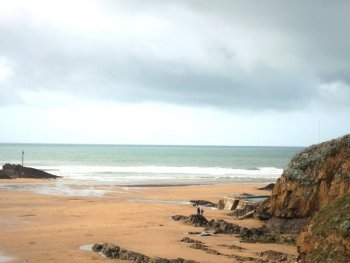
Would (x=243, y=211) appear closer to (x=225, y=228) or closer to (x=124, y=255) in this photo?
(x=225, y=228)

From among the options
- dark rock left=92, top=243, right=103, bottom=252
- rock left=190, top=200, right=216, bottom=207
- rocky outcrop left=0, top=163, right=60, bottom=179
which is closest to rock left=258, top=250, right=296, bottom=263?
dark rock left=92, top=243, right=103, bottom=252

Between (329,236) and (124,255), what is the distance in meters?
6.98

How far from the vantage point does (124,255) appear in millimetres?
12945

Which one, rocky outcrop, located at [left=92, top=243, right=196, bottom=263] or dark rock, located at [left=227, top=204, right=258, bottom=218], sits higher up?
dark rock, located at [left=227, top=204, right=258, bottom=218]

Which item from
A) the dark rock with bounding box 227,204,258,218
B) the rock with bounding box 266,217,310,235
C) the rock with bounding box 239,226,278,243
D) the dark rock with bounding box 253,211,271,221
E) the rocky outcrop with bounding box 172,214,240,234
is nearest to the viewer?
the rock with bounding box 239,226,278,243

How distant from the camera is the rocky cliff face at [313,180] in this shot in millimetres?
17297

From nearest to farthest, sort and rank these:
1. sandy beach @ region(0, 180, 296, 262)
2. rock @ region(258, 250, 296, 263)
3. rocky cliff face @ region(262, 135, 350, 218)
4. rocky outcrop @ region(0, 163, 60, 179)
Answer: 1. rock @ region(258, 250, 296, 263)
2. sandy beach @ region(0, 180, 296, 262)
3. rocky cliff face @ region(262, 135, 350, 218)
4. rocky outcrop @ region(0, 163, 60, 179)

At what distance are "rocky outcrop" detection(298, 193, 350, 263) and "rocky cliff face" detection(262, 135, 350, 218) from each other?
9.08m

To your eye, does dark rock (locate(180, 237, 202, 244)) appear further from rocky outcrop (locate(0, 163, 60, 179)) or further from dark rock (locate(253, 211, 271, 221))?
rocky outcrop (locate(0, 163, 60, 179))

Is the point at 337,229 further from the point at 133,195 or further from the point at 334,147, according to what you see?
the point at 133,195

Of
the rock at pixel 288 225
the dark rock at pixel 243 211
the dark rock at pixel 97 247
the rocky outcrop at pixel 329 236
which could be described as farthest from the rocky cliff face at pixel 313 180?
the rocky outcrop at pixel 329 236

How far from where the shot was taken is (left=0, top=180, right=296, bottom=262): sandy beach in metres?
13.6

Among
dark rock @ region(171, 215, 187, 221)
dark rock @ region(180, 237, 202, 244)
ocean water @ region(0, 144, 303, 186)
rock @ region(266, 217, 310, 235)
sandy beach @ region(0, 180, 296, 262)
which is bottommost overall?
sandy beach @ region(0, 180, 296, 262)

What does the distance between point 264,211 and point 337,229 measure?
1244 centimetres
